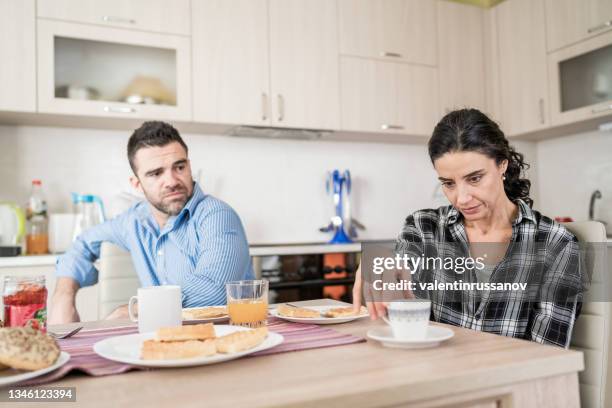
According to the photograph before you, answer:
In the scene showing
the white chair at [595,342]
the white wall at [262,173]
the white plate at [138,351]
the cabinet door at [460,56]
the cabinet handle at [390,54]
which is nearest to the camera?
the white plate at [138,351]

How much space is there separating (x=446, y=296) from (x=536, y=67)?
8.24 ft

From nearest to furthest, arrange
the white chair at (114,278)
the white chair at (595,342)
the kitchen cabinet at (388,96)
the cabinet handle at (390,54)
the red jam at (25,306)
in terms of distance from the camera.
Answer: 1. the red jam at (25,306)
2. the white chair at (595,342)
3. the white chair at (114,278)
4. the kitchen cabinet at (388,96)
5. the cabinet handle at (390,54)

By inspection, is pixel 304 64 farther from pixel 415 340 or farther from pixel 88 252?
pixel 415 340

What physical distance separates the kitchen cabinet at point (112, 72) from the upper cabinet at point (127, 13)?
34 millimetres

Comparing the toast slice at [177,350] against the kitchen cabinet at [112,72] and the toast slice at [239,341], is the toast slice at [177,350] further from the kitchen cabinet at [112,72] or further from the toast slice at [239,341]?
the kitchen cabinet at [112,72]

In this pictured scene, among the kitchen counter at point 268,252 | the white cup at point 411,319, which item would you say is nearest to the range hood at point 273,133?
the kitchen counter at point 268,252

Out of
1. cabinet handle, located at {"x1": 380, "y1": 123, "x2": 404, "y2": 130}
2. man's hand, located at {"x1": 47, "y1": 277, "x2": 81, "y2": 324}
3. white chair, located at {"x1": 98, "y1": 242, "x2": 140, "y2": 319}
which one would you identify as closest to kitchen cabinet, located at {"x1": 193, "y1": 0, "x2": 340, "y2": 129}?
cabinet handle, located at {"x1": 380, "y1": 123, "x2": 404, "y2": 130}

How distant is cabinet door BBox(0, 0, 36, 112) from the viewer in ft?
8.29

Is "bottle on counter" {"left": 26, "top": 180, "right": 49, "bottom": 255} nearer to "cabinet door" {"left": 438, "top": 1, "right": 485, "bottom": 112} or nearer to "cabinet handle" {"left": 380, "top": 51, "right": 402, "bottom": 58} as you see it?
"cabinet handle" {"left": 380, "top": 51, "right": 402, "bottom": 58}

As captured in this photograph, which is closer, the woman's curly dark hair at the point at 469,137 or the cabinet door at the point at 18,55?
the woman's curly dark hair at the point at 469,137

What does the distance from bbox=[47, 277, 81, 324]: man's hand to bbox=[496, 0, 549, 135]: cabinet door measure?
2867mm

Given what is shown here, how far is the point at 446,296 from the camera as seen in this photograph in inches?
58.1

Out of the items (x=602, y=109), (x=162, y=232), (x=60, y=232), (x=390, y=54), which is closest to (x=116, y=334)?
(x=162, y=232)

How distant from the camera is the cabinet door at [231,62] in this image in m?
2.91
